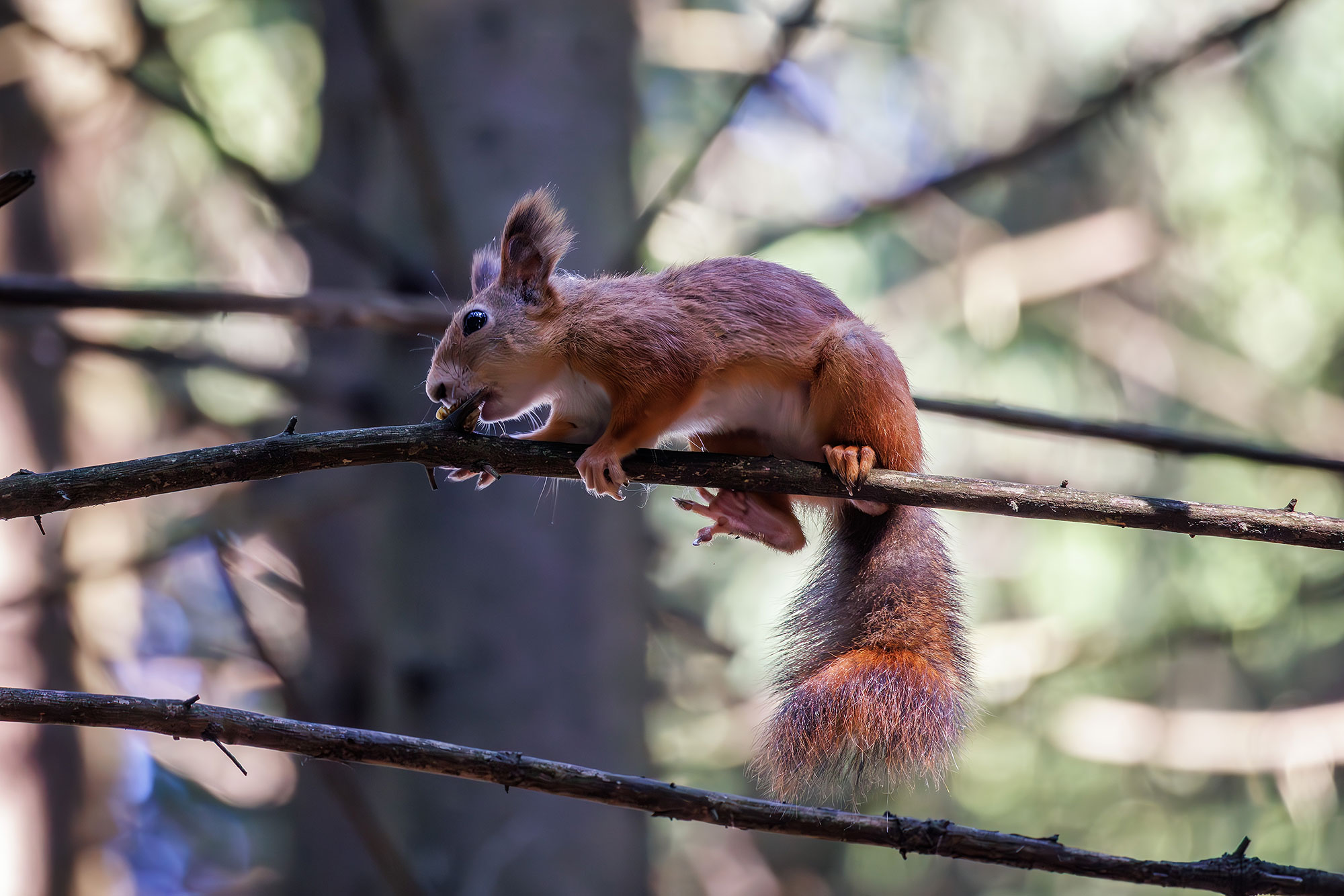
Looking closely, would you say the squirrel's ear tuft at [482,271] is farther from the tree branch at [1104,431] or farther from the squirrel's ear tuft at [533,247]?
the tree branch at [1104,431]

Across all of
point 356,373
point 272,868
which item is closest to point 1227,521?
point 356,373

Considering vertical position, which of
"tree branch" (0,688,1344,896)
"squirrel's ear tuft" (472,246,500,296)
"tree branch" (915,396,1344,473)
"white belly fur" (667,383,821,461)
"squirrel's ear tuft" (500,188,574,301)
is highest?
"squirrel's ear tuft" (472,246,500,296)

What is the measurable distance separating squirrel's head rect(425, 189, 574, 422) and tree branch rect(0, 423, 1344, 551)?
438mm

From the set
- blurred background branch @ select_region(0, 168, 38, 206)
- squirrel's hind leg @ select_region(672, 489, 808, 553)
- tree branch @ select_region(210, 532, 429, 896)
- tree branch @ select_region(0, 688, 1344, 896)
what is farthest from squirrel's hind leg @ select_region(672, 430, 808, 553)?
blurred background branch @ select_region(0, 168, 38, 206)

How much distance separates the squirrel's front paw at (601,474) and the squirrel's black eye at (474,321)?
1.82ft

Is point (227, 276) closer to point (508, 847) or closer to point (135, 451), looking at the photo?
A: point (135, 451)

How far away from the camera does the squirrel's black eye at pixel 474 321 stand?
2.29m

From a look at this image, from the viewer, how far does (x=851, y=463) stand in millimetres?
1949

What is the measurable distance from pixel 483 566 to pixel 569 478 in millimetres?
1501

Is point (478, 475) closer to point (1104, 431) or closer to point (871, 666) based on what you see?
point (871, 666)

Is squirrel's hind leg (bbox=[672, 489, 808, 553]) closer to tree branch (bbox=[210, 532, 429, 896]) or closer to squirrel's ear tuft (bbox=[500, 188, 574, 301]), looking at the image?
squirrel's ear tuft (bbox=[500, 188, 574, 301])

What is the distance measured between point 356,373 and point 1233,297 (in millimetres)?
4888

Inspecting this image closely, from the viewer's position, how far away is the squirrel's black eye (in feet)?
7.52

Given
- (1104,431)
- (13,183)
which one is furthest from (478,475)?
(1104,431)
